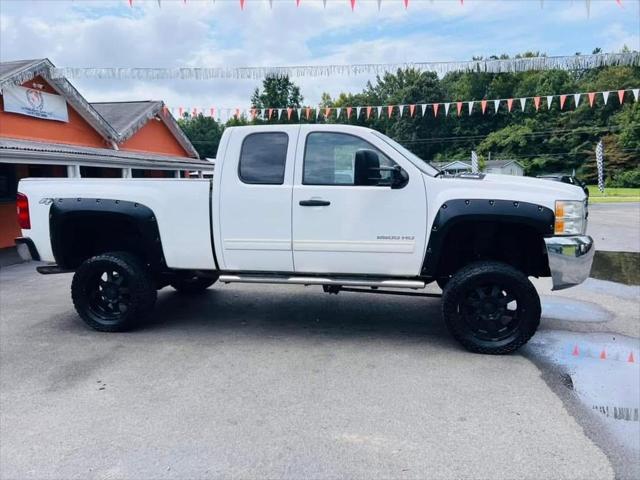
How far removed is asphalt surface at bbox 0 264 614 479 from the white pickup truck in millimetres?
561

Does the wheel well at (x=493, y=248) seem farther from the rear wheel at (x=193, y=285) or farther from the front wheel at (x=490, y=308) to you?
the rear wheel at (x=193, y=285)

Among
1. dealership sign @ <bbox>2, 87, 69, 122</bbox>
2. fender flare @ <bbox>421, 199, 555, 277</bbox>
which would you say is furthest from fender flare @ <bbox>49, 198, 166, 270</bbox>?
dealership sign @ <bbox>2, 87, 69, 122</bbox>

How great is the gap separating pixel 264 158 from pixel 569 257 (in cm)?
305

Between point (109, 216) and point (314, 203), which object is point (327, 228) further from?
point (109, 216)

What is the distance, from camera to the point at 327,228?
4.89 m

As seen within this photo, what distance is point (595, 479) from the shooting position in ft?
8.91

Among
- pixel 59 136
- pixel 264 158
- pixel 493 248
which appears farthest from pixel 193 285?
pixel 59 136

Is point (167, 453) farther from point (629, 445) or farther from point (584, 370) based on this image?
point (584, 370)

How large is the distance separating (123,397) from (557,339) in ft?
13.8

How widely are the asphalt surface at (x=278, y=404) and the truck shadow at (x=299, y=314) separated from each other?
0.13ft

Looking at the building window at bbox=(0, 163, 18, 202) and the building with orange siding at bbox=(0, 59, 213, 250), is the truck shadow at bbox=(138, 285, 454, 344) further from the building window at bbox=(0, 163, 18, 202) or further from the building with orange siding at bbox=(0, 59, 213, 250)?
the building window at bbox=(0, 163, 18, 202)

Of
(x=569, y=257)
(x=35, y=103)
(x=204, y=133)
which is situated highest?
(x=204, y=133)

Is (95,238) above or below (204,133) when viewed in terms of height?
below

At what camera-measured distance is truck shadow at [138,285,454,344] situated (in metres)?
5.43
